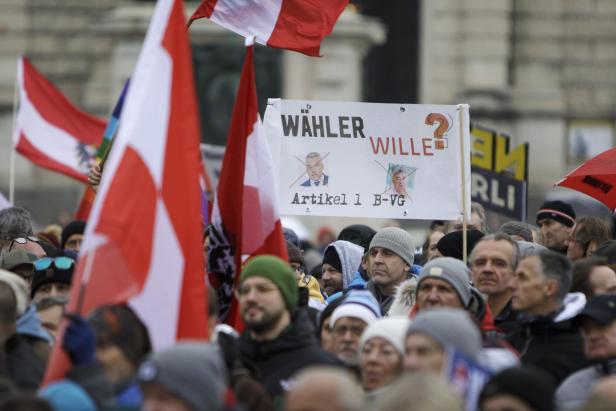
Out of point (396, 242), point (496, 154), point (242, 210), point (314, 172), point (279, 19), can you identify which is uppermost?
point (496, 154)

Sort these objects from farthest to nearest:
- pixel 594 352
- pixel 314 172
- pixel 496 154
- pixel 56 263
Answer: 1. pixel 496 154
2. pixel 314 172
3. pixel 56 263
4. pixel 594 352

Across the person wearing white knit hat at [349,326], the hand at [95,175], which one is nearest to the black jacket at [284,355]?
the person wearing white knit hat at [349,326]

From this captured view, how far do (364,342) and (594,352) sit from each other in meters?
0.94

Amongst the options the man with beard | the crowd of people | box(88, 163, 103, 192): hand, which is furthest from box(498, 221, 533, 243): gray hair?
the man with beard

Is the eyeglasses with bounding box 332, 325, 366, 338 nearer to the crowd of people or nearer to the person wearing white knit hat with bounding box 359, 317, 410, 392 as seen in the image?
the crowd of people

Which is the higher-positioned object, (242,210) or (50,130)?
(50,130)

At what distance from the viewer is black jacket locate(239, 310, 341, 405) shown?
25.5 ft

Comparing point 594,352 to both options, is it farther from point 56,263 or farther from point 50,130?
point 50,130

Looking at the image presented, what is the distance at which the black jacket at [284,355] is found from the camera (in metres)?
7.76

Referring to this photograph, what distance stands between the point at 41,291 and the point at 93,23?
2085cm

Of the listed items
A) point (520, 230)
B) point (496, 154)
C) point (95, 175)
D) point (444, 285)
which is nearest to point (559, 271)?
point (444, 285)

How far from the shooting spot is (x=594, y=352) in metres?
7.77

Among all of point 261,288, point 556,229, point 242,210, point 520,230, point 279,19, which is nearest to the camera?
point 261,288

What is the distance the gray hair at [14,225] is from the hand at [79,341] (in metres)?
4.79
